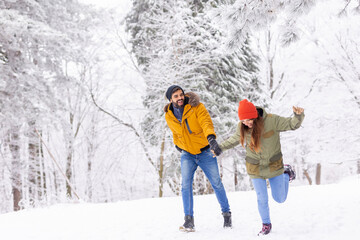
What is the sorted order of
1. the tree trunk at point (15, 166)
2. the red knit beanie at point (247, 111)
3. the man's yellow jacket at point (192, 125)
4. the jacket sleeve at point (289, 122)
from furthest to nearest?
the tree trunk at point (15, 166), the man's yellow jacket at point (192, 125), the red knit beanie at point (247, 111), the jacket sleeve at point (289, 122)

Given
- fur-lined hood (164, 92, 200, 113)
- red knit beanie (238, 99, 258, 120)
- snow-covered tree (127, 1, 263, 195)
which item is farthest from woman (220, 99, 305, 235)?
snow-covered tree (127, 1, 263, 195)

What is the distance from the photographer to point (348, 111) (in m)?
A: 12.3

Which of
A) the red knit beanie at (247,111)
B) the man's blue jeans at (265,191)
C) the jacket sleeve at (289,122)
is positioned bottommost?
the man's blue jeans at (265,191)

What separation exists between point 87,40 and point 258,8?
11501mm

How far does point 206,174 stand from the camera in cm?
359

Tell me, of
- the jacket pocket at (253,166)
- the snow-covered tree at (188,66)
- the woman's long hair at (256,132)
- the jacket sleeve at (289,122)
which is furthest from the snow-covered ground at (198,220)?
the snow-covered tree at (188,66)

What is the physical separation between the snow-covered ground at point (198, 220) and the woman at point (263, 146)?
48 centimetres

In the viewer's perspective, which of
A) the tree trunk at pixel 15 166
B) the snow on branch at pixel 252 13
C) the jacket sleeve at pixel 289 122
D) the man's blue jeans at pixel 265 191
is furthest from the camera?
the tree trunk at pixel 15 166

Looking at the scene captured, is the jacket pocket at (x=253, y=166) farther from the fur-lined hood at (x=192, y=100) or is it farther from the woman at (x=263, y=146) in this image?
the fur-lined hood at (x=192, y=100)

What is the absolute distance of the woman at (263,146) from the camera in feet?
9.99

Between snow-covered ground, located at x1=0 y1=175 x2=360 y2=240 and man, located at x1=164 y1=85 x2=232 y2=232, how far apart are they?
1.30ft

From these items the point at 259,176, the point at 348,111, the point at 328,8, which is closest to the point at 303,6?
the point at 259,176

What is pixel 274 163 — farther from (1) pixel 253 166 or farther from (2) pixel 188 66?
(2) pixel 188 66

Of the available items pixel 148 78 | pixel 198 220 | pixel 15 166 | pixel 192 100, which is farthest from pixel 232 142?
pixel 15 166
